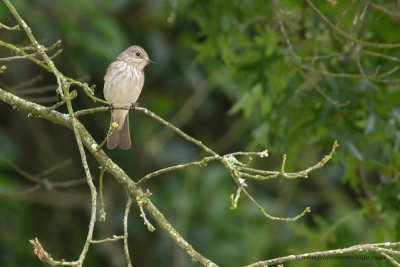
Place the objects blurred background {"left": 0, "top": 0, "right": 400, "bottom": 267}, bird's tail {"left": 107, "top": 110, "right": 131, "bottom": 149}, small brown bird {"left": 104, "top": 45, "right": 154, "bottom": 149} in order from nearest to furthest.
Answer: bird's tail {"left": 107, "top": 110, "right": 131, "bottom": 149} → small brown bird {"left": 104, "top": 45, "right": 154, "bottom": 149} → blurred background {"left": 0, "top": 0, "right": 400, "bottom": 267}

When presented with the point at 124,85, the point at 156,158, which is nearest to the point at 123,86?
the point at 124,85

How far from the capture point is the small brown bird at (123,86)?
14.9 ft

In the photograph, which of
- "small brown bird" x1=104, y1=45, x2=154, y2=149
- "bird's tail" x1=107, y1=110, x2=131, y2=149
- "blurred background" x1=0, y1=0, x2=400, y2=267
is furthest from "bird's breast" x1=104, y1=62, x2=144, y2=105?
"blurred background" x1=0, y1=0, x2=400, y2=267

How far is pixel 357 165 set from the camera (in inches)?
177

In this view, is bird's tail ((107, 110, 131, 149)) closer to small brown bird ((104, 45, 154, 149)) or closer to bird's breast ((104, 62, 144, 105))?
small brown bird ((104, 45, 154, 149))

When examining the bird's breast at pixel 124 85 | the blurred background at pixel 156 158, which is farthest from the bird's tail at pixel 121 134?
the blurred background at pixel 156 158

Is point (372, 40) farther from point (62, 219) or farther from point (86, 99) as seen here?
point (62, 219)

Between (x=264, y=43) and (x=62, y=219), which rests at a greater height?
(x=62, y=219)

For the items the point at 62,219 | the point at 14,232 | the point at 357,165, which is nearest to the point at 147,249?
the point at 62,219

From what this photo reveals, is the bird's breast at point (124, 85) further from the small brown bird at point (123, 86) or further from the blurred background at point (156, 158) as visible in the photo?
the blurred background at point (156, 158)

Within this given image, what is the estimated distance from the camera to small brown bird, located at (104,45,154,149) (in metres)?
4.55

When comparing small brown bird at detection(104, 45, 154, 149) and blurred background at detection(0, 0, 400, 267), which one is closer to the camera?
small brown bird at detection(104, 45, 154, 149)

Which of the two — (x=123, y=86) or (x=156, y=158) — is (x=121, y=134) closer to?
(x=123, y=86)

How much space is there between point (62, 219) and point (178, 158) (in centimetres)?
138
